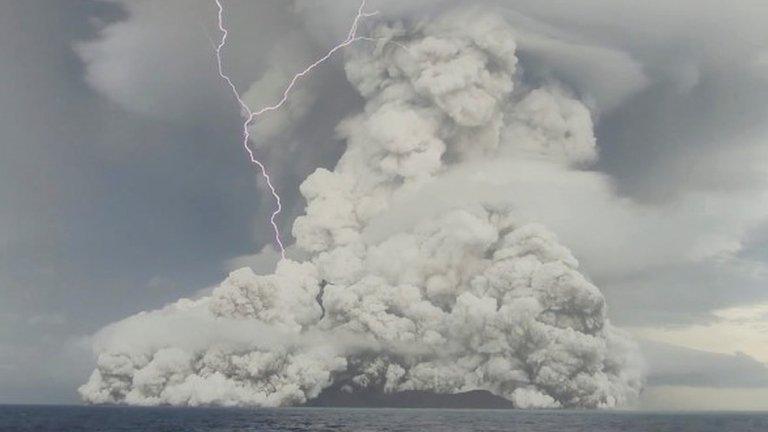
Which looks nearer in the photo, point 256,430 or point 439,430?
point 256,430

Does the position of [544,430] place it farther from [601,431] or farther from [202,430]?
[202,430]

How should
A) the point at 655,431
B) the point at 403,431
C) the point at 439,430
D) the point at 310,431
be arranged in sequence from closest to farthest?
1. the point at 310,431
2. the point at 403,431
3. the point at 439,430
4. the point at 655,431

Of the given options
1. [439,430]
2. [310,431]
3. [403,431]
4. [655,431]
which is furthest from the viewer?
[655,431]

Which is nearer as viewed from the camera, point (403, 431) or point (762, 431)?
point (403, 431)

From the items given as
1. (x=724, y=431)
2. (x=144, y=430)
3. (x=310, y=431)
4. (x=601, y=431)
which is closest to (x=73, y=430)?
(x=144, y=430)

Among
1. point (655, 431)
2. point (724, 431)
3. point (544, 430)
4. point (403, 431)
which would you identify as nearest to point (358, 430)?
point (403, 431)

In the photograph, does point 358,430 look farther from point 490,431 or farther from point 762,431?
point 762,431

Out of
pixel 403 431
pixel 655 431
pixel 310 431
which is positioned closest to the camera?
pixel 310 431
